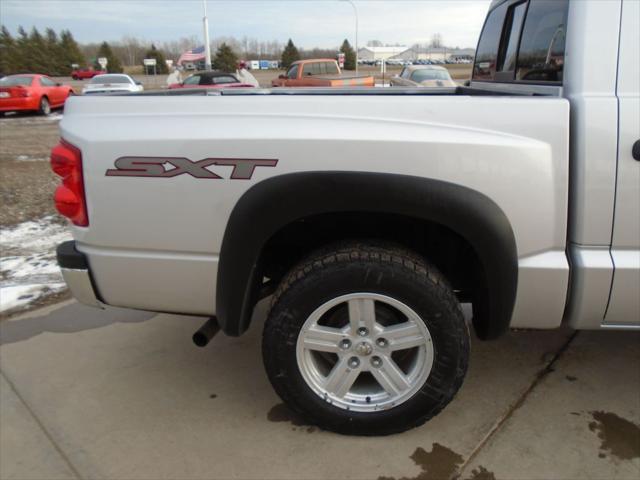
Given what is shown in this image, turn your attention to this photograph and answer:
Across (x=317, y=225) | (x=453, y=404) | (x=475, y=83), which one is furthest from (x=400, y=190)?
(x=475, y=83)

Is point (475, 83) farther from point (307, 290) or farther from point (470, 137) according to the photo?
point (307, 290)

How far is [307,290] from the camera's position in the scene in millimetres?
2117

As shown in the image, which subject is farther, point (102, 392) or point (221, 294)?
point (102, 392)

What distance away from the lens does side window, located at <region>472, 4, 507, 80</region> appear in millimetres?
3338

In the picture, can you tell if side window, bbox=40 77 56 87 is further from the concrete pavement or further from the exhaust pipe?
the exhaust pipe

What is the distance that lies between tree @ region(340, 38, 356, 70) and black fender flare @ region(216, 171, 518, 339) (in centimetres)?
6449

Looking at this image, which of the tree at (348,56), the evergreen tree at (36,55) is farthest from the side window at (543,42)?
the tree at (348,56)

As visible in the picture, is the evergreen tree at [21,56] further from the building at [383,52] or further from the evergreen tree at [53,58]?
the building at [383,52]

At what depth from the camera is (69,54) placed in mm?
61344

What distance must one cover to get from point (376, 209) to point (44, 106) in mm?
18230

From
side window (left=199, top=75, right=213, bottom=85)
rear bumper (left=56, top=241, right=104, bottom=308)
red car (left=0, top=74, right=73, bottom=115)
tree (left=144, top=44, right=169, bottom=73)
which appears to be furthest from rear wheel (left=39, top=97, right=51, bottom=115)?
tree (left=144, top=44, right=169, bottom=73)

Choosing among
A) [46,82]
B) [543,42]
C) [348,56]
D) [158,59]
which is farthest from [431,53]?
[543,42]

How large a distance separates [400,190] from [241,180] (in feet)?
2.00

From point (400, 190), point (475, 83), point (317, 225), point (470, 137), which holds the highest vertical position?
point (475, 83)
